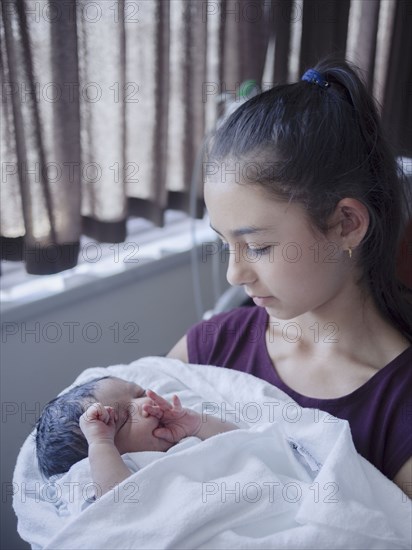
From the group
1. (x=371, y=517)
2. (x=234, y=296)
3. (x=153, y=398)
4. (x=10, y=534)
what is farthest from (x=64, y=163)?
(x=371, y=517)

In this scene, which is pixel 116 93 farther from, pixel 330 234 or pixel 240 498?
pixel 240 498

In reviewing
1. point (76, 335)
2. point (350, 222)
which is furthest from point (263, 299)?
point (76, 335)

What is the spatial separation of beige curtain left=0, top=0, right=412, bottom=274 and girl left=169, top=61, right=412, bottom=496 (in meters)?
0.21

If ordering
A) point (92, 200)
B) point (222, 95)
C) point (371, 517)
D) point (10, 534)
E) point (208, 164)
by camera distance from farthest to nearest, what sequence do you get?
point (222, 95)
point (92, 200)
point (10, 534)
point (208, 164)
point (371, 517)

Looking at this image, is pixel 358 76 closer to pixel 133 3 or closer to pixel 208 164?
pixel 208 164

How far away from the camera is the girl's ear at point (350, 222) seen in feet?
3.39

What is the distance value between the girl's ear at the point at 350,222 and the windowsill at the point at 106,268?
0.81m

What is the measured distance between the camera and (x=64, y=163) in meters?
1.50

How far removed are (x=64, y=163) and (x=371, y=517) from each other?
1099mm

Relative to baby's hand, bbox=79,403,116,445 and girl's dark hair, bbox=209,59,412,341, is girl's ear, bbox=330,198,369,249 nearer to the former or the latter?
girl's dark hair, bbox=209,59,412,341

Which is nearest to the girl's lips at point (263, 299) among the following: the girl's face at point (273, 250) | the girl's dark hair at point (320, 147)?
the girl's face at point (273, 250)

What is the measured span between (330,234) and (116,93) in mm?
838

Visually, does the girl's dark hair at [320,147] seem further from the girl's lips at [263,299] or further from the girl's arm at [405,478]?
the girl's arm at [405,478]

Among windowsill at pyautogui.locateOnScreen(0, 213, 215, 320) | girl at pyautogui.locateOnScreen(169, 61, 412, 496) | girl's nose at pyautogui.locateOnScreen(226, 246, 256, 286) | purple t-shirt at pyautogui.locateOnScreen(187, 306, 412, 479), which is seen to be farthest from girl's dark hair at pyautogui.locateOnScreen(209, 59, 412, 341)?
windowsill at pyautogui.locateOnScreen(0, 213, 215, 320)
